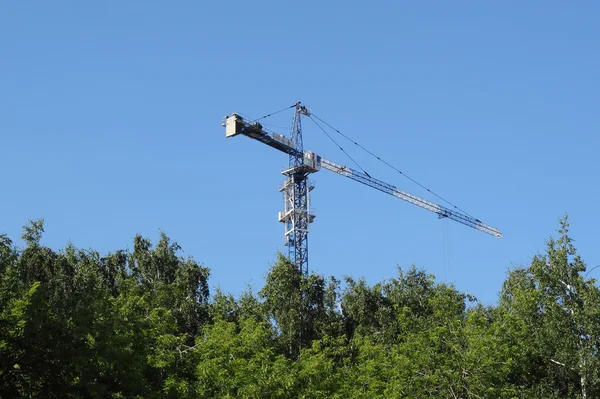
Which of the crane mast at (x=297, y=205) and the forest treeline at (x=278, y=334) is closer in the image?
the forest treeline at (x=278, y=334)

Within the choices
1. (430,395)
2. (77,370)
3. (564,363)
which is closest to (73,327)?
(77,370)

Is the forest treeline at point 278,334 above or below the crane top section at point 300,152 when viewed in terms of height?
below

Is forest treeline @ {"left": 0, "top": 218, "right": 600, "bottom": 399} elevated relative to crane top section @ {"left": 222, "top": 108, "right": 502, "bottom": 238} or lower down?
lower down

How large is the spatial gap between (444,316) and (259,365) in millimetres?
12959

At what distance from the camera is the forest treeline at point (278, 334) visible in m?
31.6

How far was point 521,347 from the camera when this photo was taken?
46062mm

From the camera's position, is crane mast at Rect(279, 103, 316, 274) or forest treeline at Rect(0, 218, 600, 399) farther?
crane mast at Rect(279, 103, 316, 274)

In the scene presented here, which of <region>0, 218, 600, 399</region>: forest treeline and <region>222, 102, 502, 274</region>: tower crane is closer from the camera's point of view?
<region>0, 218, 600, 399</region>: forest treeline

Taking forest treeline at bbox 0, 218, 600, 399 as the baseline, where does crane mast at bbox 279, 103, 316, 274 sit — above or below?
above

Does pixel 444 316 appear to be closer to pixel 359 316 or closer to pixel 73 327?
pixel 359 316

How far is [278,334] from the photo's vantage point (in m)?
56.2

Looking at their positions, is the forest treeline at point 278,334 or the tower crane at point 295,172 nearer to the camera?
the forest treeline at point 278,334

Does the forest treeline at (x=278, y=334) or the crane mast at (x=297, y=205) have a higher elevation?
the crane mast at (x=297, y=205)

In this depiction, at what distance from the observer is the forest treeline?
31.6 m
